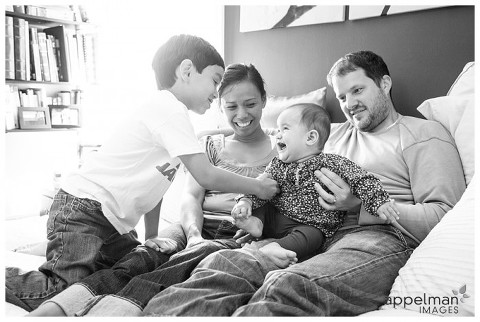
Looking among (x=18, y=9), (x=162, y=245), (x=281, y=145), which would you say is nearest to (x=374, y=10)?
(x=281, y=145)

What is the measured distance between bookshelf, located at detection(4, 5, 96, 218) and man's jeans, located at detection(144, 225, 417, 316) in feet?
7.69

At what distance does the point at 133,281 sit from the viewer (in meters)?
1.17

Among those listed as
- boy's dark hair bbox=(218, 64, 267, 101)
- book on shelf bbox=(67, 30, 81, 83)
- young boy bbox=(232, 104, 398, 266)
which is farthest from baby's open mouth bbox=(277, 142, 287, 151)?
book on shelf bbox=(67, 30, 81, 83)

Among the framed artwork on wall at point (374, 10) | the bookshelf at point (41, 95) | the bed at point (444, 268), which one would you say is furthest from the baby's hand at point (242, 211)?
the bookshelf at point (41, 95)

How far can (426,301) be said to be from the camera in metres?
1.10

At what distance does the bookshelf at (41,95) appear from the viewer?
3189mm

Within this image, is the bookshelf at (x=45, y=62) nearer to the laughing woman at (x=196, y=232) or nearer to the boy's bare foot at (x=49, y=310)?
the laughing woman at (x=196, y=232)

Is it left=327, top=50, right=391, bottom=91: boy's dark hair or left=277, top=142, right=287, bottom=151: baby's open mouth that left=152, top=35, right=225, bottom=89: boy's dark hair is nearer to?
left=277, top=142, right=287, bottom=151: baby's open mouth

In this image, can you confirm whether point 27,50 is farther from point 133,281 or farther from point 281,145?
point 133,281

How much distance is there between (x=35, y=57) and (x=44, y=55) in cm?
7

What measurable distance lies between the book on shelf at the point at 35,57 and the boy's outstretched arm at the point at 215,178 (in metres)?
2.39

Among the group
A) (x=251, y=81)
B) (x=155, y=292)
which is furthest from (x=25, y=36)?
(x=155, y=292)

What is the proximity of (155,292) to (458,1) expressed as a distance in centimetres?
167
